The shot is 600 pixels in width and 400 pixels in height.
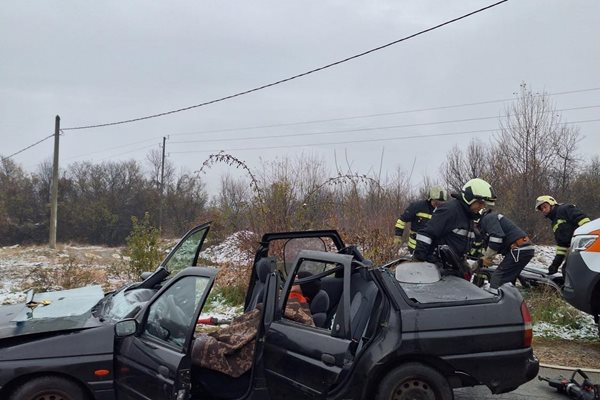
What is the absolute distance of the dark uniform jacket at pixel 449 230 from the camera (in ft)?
18.9

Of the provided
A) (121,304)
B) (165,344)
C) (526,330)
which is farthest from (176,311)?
(526,330)

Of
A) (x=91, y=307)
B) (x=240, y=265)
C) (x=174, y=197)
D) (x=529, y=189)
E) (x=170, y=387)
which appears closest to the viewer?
(x=170, y=387)

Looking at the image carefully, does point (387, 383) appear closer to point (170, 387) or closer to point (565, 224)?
point (170, 387)

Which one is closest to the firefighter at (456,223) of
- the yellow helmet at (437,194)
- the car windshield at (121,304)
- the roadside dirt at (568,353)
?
the roadside dirt at (568,353)

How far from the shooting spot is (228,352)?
3939 millimetres

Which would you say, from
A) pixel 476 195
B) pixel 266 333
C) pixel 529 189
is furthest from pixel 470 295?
pixel 529 189

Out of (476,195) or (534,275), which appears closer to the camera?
(476,195)

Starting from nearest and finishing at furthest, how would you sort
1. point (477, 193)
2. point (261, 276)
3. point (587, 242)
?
point (261, 276) < point (477, 193) < point (587, 242)

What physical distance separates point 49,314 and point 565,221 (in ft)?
24.7

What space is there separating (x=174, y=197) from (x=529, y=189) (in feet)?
118

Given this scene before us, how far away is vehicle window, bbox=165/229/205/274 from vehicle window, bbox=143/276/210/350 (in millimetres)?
A: 1072

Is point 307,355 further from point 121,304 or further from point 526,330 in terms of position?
point 121,304

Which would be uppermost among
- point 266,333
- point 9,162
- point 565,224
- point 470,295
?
point 9,162

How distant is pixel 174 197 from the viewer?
48.9 m
